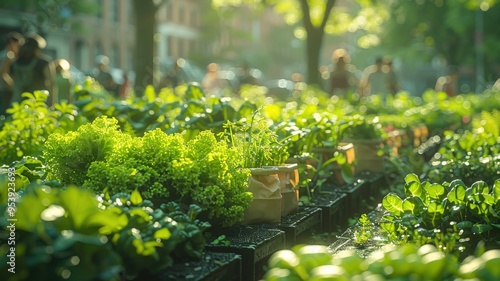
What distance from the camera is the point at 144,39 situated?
1523 centimetres

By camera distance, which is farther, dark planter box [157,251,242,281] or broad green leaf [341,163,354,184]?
broad green leaf [341,163,354,184]

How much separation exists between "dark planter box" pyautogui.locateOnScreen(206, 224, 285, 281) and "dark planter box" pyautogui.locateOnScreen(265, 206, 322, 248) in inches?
7.7

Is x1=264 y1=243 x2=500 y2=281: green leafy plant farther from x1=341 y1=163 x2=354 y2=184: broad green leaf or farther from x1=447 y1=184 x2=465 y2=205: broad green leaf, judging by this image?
x1=341 y1=163 x2=354 y2=184: broad green leaf

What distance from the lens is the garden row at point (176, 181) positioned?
3209 millimetres

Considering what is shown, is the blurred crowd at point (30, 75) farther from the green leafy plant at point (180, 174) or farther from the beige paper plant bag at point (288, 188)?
the green leafy plant at point (180, 174)

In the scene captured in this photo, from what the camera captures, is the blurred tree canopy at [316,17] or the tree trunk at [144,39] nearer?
the tree trunk at [144,39]

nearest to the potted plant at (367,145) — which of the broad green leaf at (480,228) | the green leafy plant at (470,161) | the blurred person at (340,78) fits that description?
the green leafy plant at (470,161)

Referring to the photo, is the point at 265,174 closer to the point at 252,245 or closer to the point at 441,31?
the point at 252,245

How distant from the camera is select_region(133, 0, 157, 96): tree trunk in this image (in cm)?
1512

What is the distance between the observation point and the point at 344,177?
7.76 m

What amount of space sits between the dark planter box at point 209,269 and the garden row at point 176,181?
0.02 meters

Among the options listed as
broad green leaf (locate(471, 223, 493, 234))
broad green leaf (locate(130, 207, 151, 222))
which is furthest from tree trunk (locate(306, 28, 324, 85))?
A: broad green leaf (locate(130, 207, 151, 222))

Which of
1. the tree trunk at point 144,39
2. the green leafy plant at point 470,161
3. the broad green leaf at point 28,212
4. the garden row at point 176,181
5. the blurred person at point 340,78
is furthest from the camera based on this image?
the blurred person at point 340,78

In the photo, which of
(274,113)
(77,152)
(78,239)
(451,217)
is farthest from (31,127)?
(78,239)
